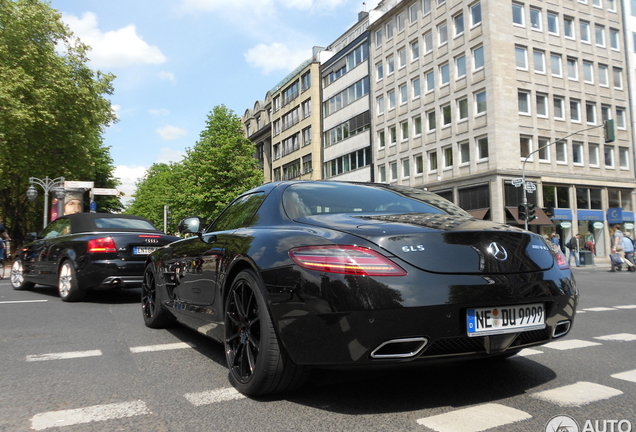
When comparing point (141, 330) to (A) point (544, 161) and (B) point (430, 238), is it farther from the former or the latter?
(A) point (544, 161)

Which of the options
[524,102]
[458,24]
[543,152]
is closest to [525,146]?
[543,152]

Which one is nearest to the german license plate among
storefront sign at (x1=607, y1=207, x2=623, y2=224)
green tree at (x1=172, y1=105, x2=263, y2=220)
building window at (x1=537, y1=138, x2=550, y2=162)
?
building window at (x1=537, y1=138, x2=550, y2=162)

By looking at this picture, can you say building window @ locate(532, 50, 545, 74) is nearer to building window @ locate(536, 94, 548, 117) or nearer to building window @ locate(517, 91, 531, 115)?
building window @ locate(536, 94, 548, 117)

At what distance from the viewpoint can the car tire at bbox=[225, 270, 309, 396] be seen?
10.5 feet

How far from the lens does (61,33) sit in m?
32.0

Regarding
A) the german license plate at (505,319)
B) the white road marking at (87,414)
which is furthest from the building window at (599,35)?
the white road marking at (87,414)

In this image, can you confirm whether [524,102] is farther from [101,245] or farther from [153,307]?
[153,307]

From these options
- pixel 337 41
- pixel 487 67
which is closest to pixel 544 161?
pixel 487 67

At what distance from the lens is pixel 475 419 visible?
2926 mm

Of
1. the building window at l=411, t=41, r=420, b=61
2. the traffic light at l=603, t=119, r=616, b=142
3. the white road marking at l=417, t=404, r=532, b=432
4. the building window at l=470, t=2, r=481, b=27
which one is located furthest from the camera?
the building window at l=411, t=41, r=420, b=61

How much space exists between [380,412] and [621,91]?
43043 mm

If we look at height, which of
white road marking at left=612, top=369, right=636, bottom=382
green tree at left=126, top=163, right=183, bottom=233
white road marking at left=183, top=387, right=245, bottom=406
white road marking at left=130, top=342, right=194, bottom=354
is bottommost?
white road marking at left=612, top=369, right=636, bottom=382

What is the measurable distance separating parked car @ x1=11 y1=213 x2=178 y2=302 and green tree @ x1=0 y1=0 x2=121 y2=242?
20927 mm

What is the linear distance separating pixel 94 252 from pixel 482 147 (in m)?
29.5
